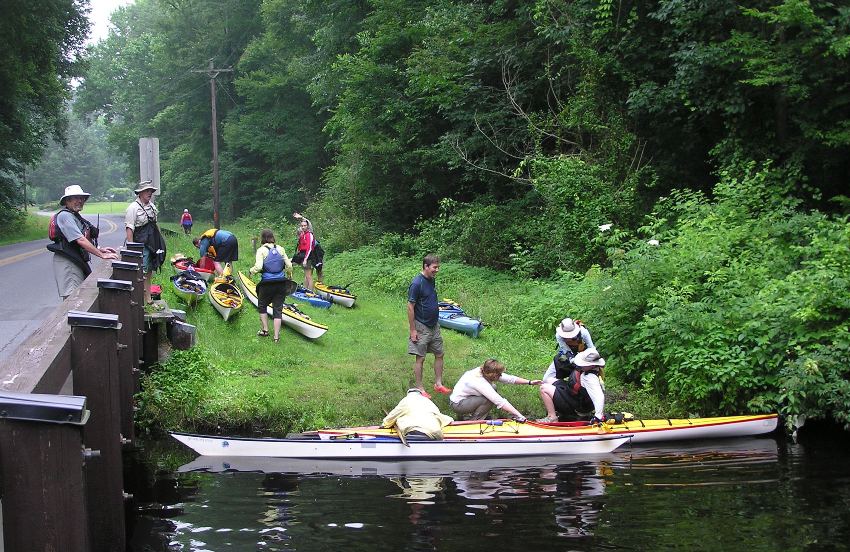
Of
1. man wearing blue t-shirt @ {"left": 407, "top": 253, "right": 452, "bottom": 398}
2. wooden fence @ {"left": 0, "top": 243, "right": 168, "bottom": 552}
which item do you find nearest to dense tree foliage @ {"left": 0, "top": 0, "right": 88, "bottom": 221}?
man wearing blue t-shirt @ {"left": 407, "top": 253, "right": 452, "bottom": 398}

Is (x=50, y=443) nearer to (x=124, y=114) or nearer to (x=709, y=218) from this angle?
(x=709, y=218)

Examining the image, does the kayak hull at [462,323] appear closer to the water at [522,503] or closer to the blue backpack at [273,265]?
the blue backpack at [273,265]

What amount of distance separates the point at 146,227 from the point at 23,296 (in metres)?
3.41

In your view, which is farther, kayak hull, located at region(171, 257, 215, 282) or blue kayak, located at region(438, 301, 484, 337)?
kayak hull, located at region(171, 257, 215, 282)

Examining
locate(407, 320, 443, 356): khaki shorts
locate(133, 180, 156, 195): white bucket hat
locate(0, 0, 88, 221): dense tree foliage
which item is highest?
locate(0, 0, 88, 221): dense tree foliage

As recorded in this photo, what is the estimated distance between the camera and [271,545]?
6.72m

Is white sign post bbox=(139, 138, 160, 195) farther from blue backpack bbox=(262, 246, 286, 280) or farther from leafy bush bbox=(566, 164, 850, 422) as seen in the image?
leafy bush bbox=(566, 164, 850, 422)

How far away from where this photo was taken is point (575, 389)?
35.6 ft

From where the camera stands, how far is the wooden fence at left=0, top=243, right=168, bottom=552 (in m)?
3.23

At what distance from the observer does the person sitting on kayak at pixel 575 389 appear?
10.6 meters

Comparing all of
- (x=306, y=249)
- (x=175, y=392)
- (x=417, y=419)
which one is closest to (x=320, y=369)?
(x=175, y=392)

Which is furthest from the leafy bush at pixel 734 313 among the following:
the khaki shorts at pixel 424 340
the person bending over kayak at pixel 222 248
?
the person bending over kayak at pixel 222 248

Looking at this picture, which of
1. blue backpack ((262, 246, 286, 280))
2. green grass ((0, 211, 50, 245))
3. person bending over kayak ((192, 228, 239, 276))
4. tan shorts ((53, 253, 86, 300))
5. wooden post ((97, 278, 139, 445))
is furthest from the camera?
green grass ((0, 211, 50, 245))

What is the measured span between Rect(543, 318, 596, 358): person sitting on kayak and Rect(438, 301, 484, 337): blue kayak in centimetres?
462
